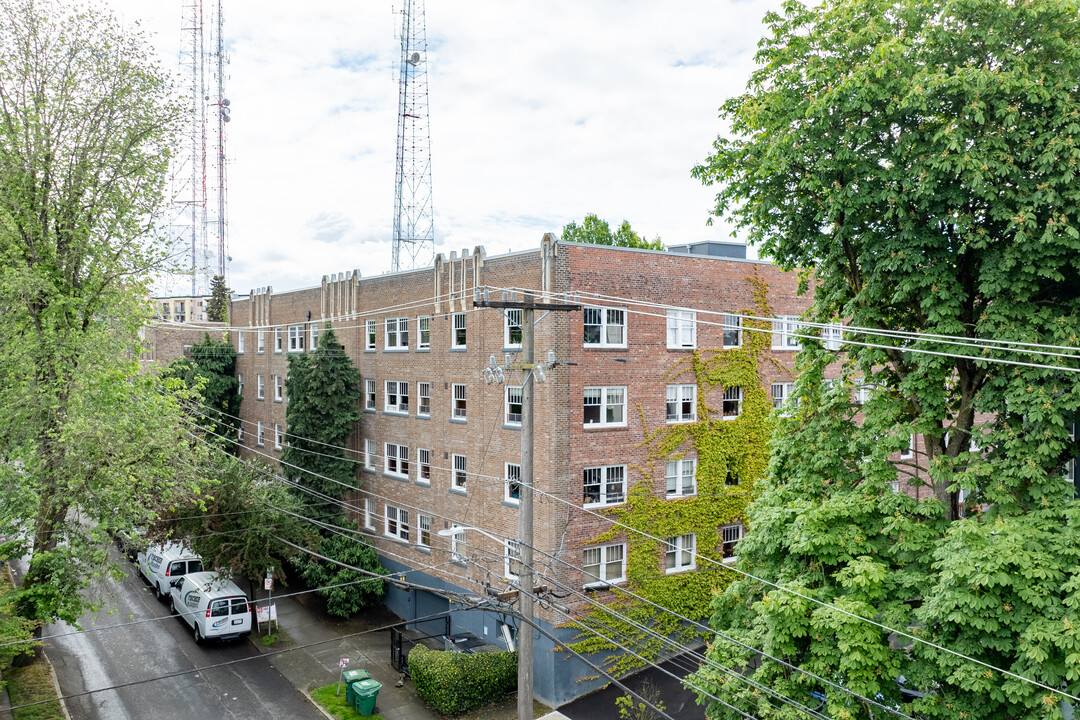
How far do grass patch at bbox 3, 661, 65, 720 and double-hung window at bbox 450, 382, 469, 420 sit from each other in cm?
1422

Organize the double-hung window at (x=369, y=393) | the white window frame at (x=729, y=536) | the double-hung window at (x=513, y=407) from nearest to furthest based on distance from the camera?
the double-hung window at (x=513, y=407) → the white window frame at (x=729, y=536) → the double-hung window at (x=369, y=393)

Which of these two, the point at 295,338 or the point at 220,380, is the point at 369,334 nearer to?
the point at 295,338

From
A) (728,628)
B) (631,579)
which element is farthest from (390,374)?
(728,628)

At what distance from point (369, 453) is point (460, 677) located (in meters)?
12.8

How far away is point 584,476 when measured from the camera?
902 inches

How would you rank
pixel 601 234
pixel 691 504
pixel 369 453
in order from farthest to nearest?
pixel 601 234
pixel 369 453
pixel 691 504

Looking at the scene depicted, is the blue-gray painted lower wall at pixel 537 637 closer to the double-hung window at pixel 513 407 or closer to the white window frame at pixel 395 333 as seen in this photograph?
the double-hung window at pixel 513 407

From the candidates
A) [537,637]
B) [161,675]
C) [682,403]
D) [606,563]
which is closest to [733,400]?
[682,403]

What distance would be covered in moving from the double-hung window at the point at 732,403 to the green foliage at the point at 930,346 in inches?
452

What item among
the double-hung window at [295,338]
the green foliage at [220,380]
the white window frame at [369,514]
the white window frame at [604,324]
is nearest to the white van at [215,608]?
the white window frame at [369,514]

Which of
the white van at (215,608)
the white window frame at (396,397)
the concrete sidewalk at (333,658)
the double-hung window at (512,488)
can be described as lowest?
the concrete sidewalk at (333,658)

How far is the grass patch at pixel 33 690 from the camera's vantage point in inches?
722

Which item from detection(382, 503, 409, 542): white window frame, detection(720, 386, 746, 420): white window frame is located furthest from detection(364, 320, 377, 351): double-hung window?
detection(720, 386, 746, 420): white window frame

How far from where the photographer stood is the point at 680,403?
25078 millimetres
